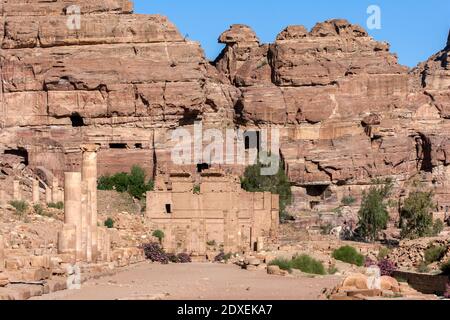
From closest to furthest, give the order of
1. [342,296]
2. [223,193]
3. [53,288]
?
1. [342,296]
2. [53,288]
3. [223,193]

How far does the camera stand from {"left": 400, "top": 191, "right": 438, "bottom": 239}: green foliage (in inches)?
2613

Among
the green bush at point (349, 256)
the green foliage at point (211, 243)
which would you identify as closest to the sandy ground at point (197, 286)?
the green bush at point (349, 256)

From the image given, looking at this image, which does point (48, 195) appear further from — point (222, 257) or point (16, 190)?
point (222, 257)

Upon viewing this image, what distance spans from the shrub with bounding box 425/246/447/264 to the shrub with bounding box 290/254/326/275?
133 inches

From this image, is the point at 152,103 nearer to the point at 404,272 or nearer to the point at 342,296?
the point at 404,272

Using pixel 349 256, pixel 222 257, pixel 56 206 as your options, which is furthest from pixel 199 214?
pixel 349 256

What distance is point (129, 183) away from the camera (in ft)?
247

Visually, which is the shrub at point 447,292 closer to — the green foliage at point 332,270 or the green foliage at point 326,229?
the green foliage at point 332,270

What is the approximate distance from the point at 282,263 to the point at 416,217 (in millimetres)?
28092

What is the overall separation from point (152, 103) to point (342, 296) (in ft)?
190

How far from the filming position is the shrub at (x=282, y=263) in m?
40.5

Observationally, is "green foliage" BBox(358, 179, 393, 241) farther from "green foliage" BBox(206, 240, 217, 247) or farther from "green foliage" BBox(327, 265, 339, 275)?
"green foliage" BBox(327, 265, 339, 275)
